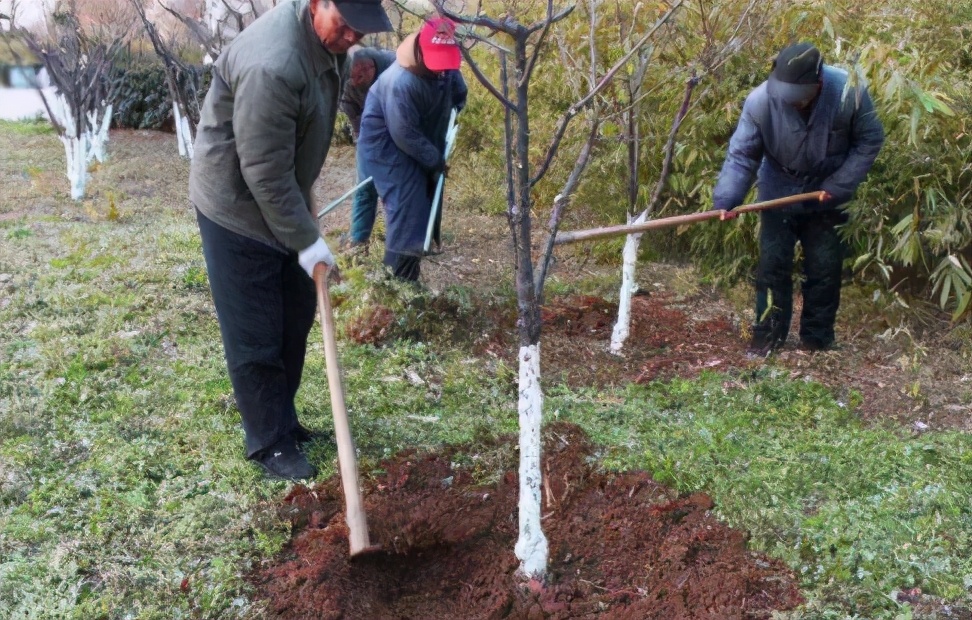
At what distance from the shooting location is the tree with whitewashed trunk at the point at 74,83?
396 inches

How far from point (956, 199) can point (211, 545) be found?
4.19 metres

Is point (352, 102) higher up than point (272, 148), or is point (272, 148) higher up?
point (352, 102)

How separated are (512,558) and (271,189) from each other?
149 cm

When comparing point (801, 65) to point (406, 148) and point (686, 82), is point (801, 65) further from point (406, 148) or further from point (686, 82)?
point (406, 148)

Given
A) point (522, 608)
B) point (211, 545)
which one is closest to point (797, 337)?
point (522, 608)

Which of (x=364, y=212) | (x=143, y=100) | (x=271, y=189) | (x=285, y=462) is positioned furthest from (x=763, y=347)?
(x=143, y=100)

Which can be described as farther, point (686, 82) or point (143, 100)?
point (143, 100)

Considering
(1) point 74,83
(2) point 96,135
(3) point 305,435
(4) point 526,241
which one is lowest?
(3) point 305,435

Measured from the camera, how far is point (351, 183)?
1093 cm

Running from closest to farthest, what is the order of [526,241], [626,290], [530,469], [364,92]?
[526,241], [530,469], [626,290], [364,92]

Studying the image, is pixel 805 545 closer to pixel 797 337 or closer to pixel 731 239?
pixel 797 337

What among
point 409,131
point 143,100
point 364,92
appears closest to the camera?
point 409,131

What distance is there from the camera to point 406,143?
5.12 meters

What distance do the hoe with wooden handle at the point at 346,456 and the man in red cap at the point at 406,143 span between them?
227cm
